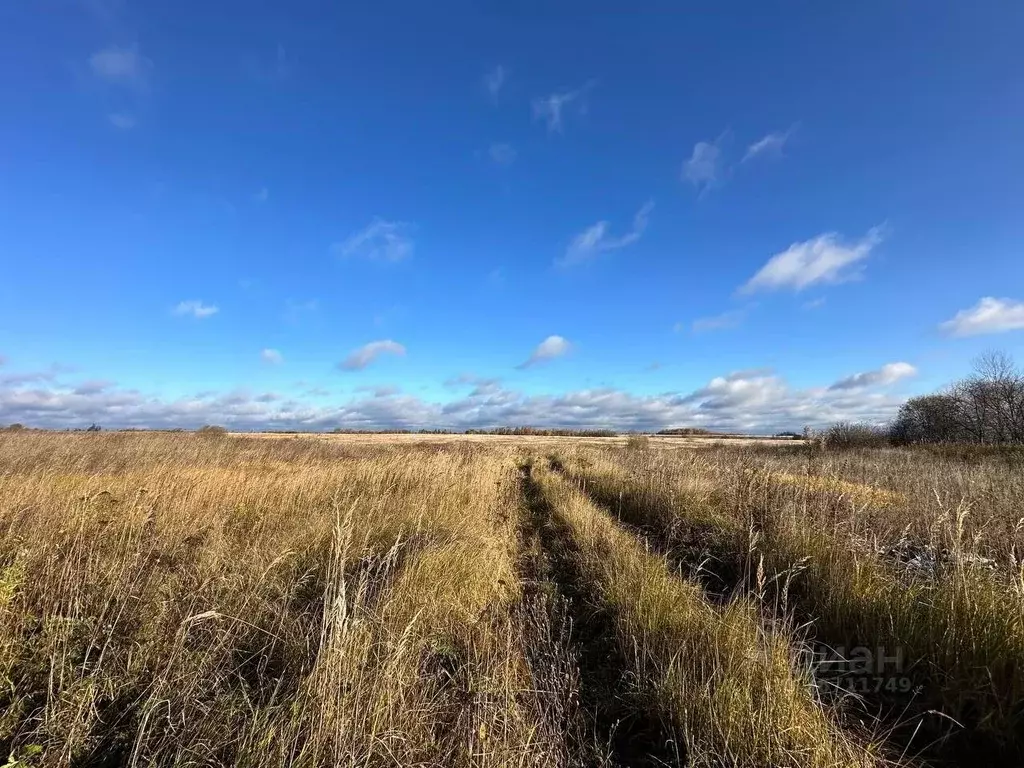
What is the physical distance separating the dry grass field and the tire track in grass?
0.02 metres

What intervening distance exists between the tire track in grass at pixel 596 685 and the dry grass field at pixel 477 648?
2cm

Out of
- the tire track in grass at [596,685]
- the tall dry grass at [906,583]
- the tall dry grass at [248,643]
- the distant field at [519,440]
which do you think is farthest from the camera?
the distant field at [519,440]

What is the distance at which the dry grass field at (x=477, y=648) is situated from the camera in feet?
9.80

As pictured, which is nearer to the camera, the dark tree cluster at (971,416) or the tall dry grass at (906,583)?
the tall dry grass at (906,583)

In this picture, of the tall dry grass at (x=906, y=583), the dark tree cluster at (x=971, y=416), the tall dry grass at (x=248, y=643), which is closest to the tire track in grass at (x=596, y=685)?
the tall dry grass at (x=248, y=643)

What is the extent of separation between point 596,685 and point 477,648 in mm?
1120

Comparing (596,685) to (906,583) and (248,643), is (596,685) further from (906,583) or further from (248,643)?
(906,583)

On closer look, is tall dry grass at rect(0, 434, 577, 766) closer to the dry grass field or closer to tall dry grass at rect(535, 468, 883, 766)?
the dry grass field

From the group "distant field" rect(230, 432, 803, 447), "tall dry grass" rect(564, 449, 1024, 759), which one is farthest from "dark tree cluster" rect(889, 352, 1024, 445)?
"tall dry grass" rect(564, 449, 1024, 759)

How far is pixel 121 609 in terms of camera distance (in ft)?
14.4

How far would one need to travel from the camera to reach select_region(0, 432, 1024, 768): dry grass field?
118 inches

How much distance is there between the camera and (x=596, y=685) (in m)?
4.17

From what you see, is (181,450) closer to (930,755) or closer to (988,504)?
(930,755)

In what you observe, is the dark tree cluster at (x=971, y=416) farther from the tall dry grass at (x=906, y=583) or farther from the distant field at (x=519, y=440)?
the tall dry grass at (x=906, y=583)
